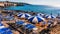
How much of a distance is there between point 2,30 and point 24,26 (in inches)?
189

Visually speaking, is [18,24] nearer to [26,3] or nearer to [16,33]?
[16,33]

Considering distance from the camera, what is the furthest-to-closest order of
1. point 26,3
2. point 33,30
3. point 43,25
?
point 26,3
point 43,25
point 33,30

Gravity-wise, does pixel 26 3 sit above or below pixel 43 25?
below

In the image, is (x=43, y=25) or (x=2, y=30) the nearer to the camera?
(x=2, y=30)

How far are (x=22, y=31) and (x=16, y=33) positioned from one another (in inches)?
49.8

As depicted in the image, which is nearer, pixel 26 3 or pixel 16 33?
pixel 16 33

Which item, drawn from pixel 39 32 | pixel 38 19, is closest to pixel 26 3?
pixel 38 19

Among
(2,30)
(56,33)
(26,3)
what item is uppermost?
(2,30)

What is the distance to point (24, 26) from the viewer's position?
92.5ft

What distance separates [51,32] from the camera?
1121 inches

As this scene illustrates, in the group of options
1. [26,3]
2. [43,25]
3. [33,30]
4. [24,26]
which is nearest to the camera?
[33,30]

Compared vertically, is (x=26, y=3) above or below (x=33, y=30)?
below

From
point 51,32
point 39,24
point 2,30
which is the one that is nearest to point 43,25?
point 39,24

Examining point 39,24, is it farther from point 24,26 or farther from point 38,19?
point 24,26
